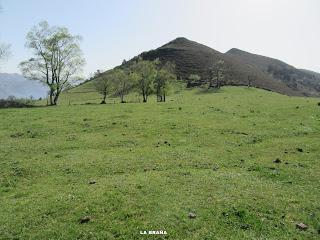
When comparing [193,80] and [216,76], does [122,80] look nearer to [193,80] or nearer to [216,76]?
[193,80]

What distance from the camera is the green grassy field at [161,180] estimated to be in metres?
13.7

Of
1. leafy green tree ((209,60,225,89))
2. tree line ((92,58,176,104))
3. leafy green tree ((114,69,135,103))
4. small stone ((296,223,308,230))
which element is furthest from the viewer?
leafy green tree ((209,60,225,89))

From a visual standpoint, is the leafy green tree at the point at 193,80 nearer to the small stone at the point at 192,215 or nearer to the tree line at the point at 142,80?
the tree line at the point at 142,80

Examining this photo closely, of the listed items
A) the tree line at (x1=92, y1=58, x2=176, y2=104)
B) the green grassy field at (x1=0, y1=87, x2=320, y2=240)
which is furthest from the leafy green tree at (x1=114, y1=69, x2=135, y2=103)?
the green grassy field at (x1=0, y1=87, x2=320, y2=240)

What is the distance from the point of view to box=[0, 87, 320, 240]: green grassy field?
13711 mm

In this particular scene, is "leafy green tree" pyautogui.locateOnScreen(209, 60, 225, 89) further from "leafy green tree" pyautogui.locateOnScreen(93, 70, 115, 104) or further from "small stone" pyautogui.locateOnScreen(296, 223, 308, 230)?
"small stone" pyautogui.locateOnScreen(296, 223, 308, 230)

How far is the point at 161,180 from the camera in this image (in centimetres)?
1830

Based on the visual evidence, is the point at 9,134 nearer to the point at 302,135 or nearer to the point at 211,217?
the point at 211,217

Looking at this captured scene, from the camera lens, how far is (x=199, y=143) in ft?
89.9

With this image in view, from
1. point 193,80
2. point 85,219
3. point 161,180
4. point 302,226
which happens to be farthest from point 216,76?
point 85,219

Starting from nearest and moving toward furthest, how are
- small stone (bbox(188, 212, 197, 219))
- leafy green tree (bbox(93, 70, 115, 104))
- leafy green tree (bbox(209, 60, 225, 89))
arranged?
1. small stone (bbox(188, 212, 197, 219))
2. leafy green tree (bbox(93, 70, 115, 104))
3. leafy green tree (bbox(209, 60, 225, 89))

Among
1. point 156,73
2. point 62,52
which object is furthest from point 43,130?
point 156,73

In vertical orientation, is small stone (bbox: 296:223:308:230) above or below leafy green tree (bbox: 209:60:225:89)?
below

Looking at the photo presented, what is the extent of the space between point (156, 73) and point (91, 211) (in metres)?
78.1
